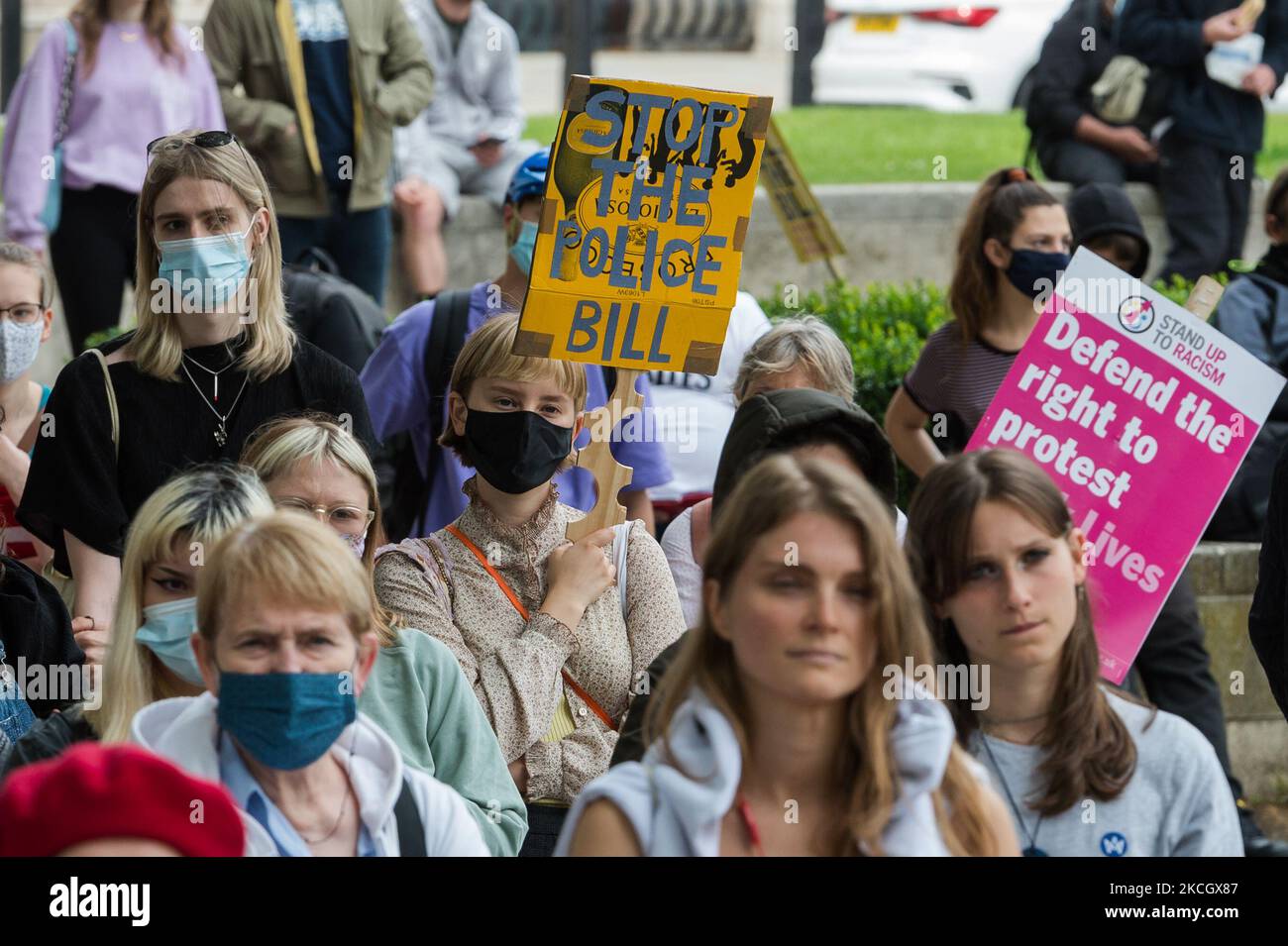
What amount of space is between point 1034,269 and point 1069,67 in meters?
4.06

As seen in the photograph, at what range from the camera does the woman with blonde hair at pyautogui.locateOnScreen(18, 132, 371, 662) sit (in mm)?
4898

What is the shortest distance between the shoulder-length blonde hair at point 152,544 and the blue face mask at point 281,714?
47cm

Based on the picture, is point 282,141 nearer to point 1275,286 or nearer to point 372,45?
point 372,45

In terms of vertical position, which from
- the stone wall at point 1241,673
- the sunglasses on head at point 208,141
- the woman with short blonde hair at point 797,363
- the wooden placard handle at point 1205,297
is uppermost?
the sunglasses on head at point 208,141

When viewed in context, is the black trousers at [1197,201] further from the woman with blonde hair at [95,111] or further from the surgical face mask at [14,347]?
the surgical face mask at [14,347]

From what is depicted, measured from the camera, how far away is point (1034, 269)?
653 centimetres

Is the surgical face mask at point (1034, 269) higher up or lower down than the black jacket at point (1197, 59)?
higher up

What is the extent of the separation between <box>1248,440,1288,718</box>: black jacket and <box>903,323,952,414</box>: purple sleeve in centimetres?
158

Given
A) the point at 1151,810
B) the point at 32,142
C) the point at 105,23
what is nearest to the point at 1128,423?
the point at 1151,810

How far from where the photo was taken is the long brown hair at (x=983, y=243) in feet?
21.7

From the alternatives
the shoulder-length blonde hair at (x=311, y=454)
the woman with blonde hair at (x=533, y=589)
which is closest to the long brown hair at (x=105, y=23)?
the woman with blonde hair at (x=533, y=589)

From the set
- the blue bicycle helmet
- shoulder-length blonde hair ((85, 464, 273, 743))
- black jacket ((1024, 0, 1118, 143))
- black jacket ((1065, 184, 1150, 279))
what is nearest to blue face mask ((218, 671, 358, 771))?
shoulder-length blonde hair ((85, 464, 273, 743))

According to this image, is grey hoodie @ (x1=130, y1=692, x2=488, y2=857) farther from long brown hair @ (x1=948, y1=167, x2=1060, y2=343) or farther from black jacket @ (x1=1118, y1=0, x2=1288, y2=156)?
black jacket @ (x1=1118, y1=0, x2=1288, y2=156)
